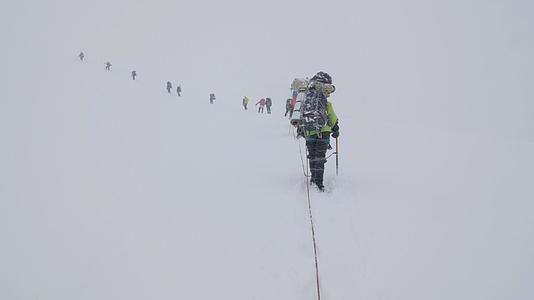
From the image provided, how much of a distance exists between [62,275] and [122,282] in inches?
28.3

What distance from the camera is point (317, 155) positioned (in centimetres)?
623

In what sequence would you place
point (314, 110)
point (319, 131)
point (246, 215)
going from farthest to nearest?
point (319, 131), point (314, 110), point (246, 215)

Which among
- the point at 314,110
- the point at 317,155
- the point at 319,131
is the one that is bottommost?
the point at 317,155

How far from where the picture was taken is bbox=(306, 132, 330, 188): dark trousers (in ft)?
20.1

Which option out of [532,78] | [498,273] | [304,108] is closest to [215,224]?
[304,108]

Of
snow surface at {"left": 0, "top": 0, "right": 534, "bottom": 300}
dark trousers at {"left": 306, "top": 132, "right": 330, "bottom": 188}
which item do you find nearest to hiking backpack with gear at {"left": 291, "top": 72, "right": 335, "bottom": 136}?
dark trousers at {"left": 306, "top": 132, "right": 330, "bottom": 188}

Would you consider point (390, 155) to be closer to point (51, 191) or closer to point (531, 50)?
point (51, 191)

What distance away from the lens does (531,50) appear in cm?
14375

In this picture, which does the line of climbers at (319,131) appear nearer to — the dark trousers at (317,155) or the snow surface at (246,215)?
the dark trousers at (317,155)

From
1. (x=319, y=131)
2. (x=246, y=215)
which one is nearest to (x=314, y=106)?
(x=319, y=131)

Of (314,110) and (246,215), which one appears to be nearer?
(246,215)

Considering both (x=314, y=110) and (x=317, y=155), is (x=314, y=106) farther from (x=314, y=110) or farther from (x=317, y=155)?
(x=317, y=155)

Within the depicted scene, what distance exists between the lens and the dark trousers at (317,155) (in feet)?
20.1

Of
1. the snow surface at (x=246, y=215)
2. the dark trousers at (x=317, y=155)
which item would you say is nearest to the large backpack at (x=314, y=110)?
the dark trousers at (x=317, y=155)
